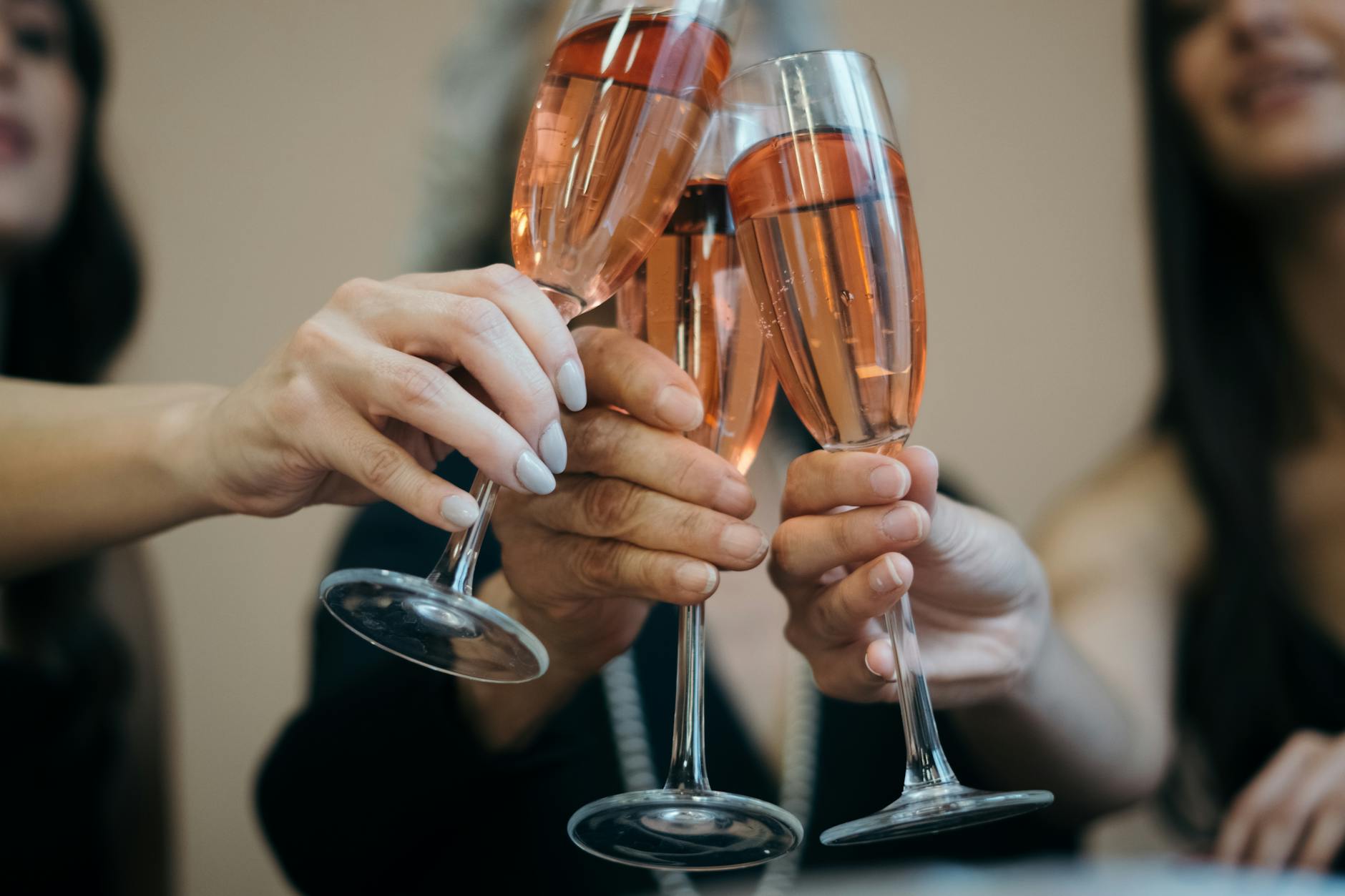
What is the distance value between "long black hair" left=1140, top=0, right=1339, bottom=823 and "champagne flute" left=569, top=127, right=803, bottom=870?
1003 millimetres

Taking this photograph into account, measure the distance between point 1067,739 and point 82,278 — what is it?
143 centimetres

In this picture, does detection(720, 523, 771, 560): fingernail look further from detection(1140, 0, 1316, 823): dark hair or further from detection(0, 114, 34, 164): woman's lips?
detection(0, 114, 34, 164): woman's lips

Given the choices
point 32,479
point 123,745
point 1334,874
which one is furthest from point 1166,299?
point 123,745

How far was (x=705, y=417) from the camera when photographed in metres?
0.61

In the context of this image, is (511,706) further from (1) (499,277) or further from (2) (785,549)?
(1) (499,277)

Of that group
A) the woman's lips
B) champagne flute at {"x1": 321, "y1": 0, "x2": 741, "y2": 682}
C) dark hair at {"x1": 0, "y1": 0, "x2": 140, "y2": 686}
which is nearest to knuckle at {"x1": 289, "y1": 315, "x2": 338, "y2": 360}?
champagne flute at {"x1": 321, "y1": 0, "x2": 741, "y2": 682}

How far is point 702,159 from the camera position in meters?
0.60

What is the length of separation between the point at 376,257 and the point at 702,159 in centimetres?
110

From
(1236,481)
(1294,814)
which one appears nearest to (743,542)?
(1294,814)

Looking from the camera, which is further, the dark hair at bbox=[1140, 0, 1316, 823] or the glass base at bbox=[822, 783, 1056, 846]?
the dark hair at bbox=[1140, 0, 1316, 823]

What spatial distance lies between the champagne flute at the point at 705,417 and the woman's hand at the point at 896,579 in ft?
0.20

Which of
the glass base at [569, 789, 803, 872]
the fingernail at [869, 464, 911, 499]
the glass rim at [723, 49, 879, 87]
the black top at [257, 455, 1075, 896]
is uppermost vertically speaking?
the glass rim at [723, 49, 879, 87]

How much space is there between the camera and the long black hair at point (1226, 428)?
130cm

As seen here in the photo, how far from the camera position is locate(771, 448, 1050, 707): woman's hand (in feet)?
1.76
